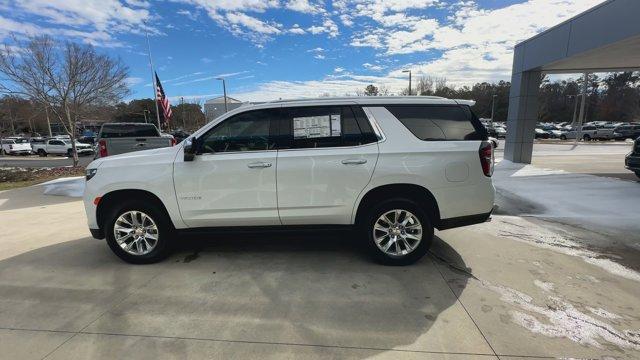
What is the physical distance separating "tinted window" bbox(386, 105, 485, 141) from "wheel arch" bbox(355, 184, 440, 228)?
613 millimetres

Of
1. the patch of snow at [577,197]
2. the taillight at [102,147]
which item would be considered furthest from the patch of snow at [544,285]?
the taillight at [102,147]

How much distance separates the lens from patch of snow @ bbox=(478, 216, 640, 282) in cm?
425

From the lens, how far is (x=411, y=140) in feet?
13.7

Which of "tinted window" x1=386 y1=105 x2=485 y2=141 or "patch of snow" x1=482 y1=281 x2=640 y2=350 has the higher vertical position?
"tinted window" x1=386 y1=105 x2=485 y2=141

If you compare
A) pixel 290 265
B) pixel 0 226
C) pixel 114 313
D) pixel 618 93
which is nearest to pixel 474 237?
pixel 290 265

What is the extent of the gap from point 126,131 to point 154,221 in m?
9.13

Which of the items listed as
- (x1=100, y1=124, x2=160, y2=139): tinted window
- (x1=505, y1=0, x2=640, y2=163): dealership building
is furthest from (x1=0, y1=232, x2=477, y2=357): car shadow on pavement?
(x1=505, y1=0, x2=640, y2=163): dealership building

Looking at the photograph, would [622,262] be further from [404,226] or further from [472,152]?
[404,226]

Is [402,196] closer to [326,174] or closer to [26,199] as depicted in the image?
[326,174]

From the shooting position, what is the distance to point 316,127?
4.27 metres

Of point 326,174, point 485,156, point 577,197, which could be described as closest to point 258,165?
point 326,174

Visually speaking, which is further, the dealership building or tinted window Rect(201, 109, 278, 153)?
the dealership building

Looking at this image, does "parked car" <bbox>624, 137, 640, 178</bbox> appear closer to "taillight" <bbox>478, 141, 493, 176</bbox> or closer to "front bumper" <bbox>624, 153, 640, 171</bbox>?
"front bumper" <bbox>624, 153, 640, 171</bbox>

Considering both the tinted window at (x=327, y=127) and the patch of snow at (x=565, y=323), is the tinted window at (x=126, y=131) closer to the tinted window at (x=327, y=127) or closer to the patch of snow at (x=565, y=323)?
the tinted window at (x=327, y=127)
